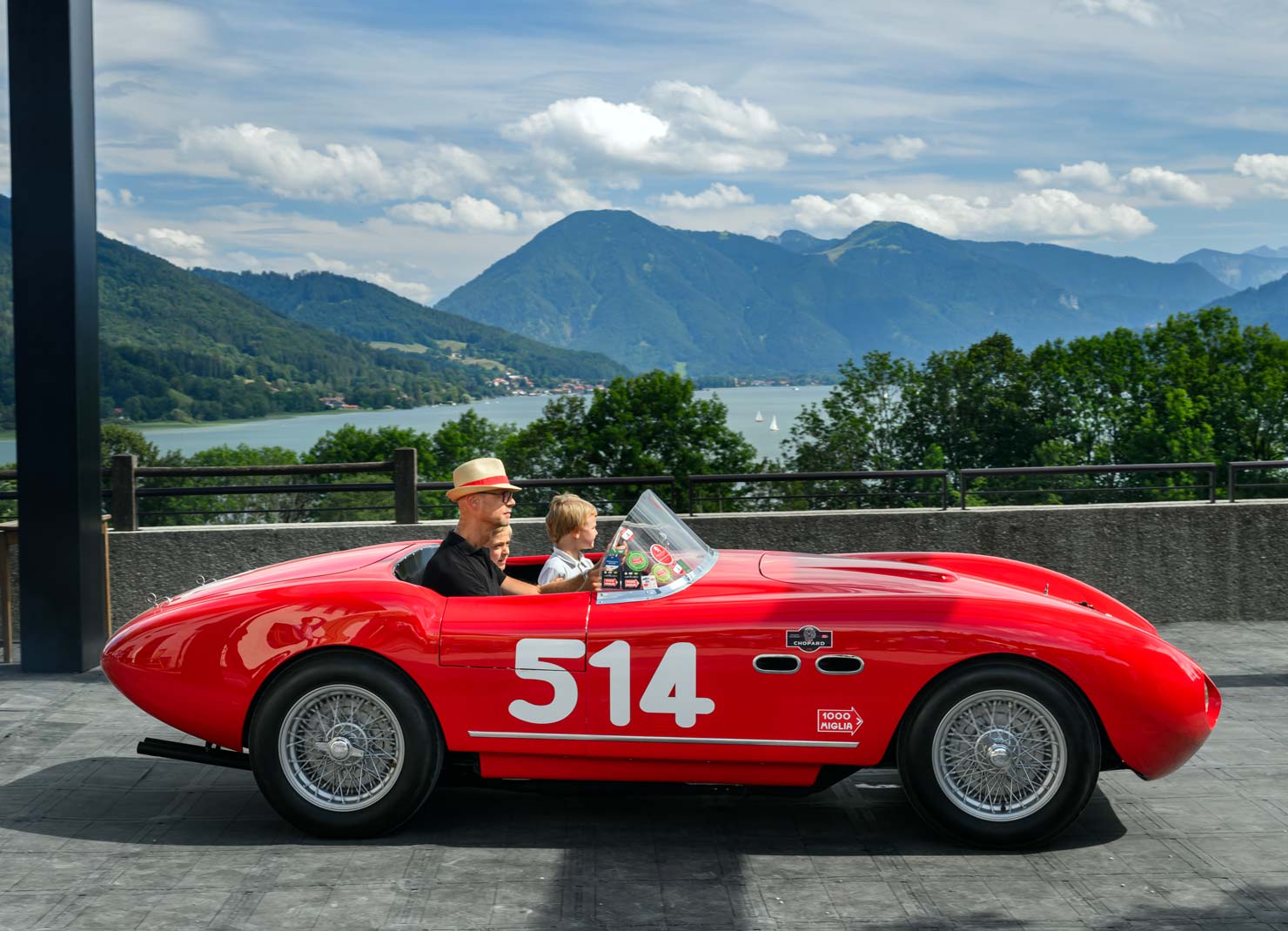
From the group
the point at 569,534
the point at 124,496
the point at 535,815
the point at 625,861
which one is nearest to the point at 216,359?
the point at 124,496

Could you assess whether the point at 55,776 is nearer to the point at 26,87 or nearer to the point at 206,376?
the point at 26,87

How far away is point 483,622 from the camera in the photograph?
14.6ft

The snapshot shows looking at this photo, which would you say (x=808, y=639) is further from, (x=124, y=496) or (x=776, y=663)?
(x=124, y=496)

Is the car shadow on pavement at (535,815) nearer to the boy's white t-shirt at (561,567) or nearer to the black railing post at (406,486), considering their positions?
the boy's white t-shirt at (561,567)

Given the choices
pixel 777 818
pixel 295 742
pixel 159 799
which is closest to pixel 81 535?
pixel 159 799

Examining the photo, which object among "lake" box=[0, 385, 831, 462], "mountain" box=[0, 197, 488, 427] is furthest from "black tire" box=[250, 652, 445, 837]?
"mountain" box=[0, 197, 488, 427]

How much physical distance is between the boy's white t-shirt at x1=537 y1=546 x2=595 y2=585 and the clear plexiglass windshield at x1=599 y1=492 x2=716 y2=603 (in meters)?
0.49

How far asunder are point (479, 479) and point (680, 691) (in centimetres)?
139

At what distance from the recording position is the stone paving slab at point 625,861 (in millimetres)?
3715

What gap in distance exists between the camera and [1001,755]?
13.9 feet

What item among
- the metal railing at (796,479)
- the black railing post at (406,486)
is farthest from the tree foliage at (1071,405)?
the black railing post at (406,486)

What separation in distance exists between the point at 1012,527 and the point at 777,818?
17.2ft

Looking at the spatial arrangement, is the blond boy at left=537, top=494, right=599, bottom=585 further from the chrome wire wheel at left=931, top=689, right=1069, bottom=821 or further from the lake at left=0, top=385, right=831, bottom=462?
the lake at left=0, top=385, right=831, bottom=462

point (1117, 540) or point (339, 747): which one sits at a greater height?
point (1117, 540)
